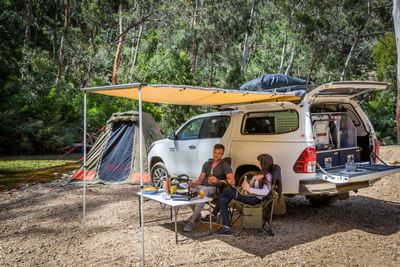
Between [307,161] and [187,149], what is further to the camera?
[187,149]

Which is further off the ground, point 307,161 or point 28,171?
point 307,161

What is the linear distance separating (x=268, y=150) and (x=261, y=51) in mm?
28445

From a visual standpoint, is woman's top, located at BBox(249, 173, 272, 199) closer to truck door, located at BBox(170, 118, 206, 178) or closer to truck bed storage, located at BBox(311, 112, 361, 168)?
truck bed storage, located at BBox(311, 112, 361, 168)

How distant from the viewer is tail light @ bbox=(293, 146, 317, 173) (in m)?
5.69

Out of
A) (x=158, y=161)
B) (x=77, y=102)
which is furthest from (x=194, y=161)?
(x=77, y=102)

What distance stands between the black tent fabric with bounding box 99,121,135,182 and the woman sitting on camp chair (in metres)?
4.85

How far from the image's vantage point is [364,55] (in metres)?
31.3

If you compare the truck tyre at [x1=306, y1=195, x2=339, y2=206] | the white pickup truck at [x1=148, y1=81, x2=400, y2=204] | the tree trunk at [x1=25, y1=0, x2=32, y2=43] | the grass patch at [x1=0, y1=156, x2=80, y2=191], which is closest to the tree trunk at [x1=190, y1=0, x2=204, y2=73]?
the tree trunk at [x1=25, y1=0, x2=32, y2=43]

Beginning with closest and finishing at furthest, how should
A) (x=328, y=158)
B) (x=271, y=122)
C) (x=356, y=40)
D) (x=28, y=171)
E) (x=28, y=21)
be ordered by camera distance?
(x=328, y=158) < (x=271, y=122) < (x=28, y=171) < (x=356, y=40) < (x=28, y=21)

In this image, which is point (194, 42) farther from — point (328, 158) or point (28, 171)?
point (328, 158)

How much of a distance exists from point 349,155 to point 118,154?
18.2 feet

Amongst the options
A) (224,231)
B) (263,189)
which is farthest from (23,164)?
(263,189)

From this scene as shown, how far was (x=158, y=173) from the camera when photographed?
8352 mm

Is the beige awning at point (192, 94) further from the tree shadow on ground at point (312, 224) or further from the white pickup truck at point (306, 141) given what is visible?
the tree shadow on ground at point (312, 224)
